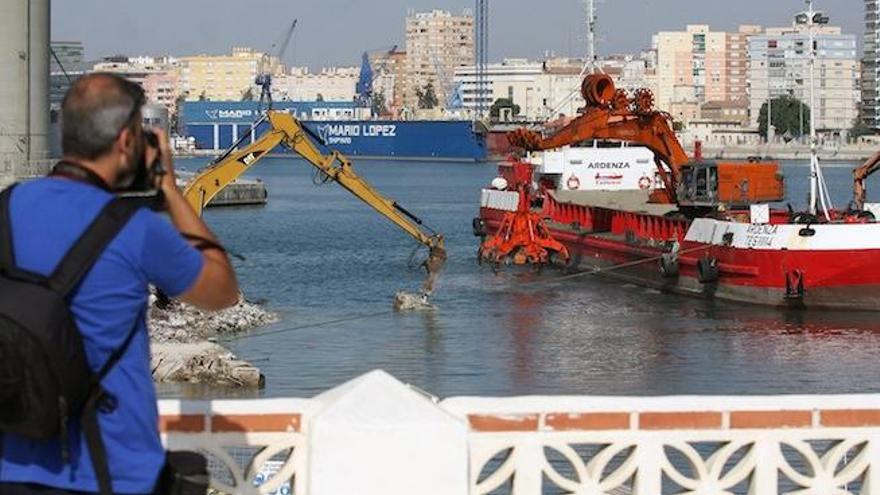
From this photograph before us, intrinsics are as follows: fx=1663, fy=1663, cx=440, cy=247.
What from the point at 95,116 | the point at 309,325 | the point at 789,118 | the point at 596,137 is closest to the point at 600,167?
the point at 596,137

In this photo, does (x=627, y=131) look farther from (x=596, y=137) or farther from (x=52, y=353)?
(x=52, y=353)

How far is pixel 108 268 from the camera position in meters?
3.99

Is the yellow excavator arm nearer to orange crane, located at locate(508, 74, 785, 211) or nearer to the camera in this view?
orange crane, located at locate(508, 74, 785, 211)

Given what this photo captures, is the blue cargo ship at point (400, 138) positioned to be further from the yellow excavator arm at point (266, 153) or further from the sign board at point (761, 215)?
the yellow excavator arm at point (266, 153)

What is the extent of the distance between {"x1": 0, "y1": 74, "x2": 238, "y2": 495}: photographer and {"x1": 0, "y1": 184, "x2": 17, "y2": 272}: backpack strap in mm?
14

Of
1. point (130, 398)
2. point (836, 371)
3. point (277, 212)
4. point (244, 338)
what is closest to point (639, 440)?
point (130, 398)

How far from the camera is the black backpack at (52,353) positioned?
12.7 feet

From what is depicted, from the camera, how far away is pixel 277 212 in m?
81.2

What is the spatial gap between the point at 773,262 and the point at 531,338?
5.11 m

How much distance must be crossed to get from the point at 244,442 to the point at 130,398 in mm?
1511

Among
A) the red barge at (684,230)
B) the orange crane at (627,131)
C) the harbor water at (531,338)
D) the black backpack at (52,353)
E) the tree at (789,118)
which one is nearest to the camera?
the black backpack at (52,353)

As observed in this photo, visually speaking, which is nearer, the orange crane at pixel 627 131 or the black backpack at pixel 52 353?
the black backpack at pixel 52 353

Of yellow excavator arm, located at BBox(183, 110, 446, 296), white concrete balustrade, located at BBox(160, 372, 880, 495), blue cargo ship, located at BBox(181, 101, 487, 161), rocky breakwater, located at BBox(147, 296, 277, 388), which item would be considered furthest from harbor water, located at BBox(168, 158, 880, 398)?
blue cargo ship, located at BBox(181, 101, 487, 161)

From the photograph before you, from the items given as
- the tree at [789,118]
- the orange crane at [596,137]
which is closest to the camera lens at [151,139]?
the orange crane at [596,137]
